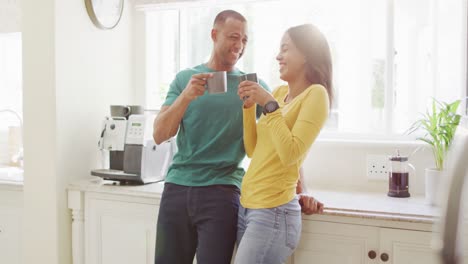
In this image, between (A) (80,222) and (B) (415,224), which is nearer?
(B) (415,224)

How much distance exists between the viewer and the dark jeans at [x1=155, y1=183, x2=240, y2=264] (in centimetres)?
160

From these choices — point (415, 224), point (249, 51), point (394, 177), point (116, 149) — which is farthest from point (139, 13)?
point (415, 224)

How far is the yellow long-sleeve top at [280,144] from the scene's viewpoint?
1.33 meters

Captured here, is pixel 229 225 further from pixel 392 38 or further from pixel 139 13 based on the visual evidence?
pixel 139 13

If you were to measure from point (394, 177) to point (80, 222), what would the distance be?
1484mm

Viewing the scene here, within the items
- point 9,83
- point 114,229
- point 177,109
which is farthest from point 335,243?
point 9,83

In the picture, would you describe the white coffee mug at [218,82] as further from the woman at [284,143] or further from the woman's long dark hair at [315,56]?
the woman's long dark hair at [315,56]

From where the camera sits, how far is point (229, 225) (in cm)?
162

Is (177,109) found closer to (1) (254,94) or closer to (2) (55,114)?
(1) (254,94)

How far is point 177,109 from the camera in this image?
1636 mm

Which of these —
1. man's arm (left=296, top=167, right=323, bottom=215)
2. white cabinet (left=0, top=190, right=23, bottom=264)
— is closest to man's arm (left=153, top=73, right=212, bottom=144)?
man's arm (left=296, top=167, right=323, bottom=215)

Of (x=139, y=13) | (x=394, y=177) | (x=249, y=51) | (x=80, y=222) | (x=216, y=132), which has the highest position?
(x=139, y=13)

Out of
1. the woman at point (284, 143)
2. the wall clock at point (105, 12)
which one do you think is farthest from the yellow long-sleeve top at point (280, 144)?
the wall clock at point (105, 12)

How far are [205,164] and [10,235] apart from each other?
1492 millimetres
